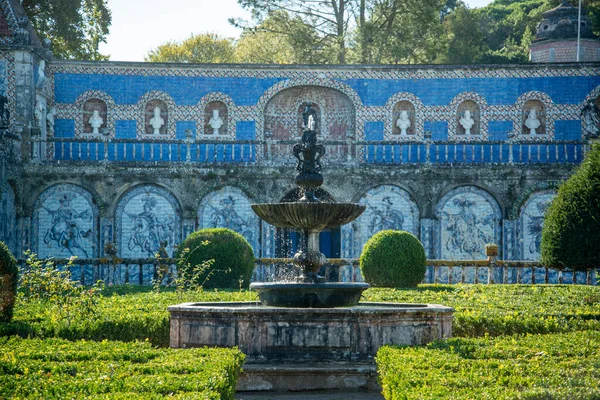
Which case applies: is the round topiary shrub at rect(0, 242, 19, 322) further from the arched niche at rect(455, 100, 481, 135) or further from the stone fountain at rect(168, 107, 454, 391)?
the arched niche at rect(455, 100, 481, 135)

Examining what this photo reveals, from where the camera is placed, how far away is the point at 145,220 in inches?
1138

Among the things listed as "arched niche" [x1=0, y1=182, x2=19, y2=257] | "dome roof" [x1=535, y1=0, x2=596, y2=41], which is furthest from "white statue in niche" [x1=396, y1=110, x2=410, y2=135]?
"dome roof" [x1=535, y1=0, x2=596, y2=41]

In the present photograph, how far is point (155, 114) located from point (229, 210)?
202 inches

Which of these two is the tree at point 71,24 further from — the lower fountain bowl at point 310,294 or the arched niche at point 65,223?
the lower fountain bowl at point 310,294

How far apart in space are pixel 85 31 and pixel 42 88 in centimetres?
854

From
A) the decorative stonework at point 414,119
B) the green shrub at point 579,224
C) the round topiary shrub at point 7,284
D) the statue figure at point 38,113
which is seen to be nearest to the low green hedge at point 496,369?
the round topiary shrub at point 7,284

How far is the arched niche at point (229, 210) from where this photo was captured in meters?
29.0

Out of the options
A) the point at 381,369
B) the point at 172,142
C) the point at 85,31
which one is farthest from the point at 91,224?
the point at 381,369

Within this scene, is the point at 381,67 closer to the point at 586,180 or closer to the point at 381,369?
the point at 586,180

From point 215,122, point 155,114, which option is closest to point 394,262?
point 215,122

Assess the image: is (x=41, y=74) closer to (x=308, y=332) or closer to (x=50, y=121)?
(x=50, y=121)

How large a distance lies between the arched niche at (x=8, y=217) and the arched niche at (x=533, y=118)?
17186 millimetres

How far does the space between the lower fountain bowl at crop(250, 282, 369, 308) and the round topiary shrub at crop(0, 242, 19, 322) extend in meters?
3.64

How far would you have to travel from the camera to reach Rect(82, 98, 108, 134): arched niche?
104 feet
